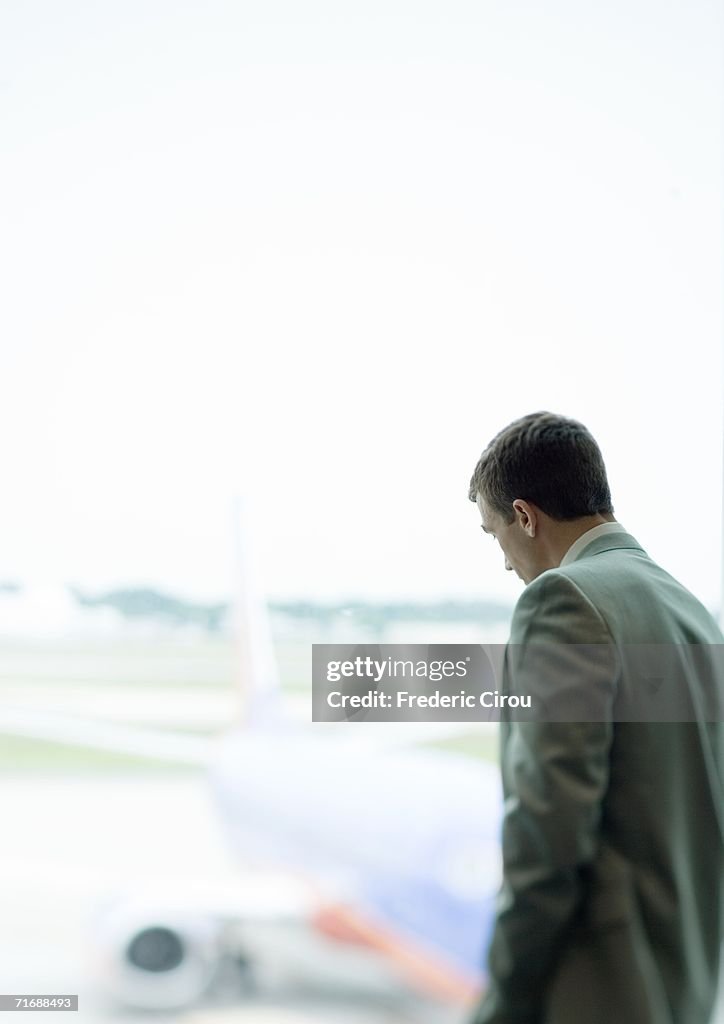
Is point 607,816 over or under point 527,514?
under

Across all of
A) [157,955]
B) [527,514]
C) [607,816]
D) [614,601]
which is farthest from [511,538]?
[157,955]

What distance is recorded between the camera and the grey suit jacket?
763mm

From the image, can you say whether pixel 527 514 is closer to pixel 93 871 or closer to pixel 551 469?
pixel 551 469

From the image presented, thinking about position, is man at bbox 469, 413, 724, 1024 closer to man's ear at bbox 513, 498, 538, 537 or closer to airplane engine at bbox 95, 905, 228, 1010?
man's ear at bbox 513, 498, 538, 537

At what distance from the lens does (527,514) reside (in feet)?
3.01

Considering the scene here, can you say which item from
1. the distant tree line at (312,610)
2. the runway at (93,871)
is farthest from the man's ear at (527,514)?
the runway at (93,871)

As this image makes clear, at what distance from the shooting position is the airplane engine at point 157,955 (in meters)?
1.76

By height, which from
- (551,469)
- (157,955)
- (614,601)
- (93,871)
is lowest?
(157,955)

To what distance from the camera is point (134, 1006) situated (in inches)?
67.7

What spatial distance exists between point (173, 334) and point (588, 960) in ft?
4.23

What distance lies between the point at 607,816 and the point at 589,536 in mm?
240

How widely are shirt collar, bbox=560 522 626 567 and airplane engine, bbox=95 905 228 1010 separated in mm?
1266

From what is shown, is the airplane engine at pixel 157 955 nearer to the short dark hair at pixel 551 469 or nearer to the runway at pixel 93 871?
the runway at pixel 93 871

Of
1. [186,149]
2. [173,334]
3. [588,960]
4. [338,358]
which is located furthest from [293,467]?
[588,960]
